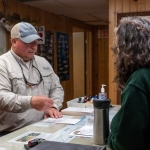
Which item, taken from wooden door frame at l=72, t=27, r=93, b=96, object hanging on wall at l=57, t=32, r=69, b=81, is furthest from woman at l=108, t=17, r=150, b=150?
wooden door frame at l=72, t=27, r=93, b=96

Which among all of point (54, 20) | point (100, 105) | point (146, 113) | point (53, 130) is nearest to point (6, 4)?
point (54, 20)

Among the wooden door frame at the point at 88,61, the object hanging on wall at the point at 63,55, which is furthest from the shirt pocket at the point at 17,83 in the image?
the wooden door frame at the point at 88,61

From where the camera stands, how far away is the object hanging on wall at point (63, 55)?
5297mm

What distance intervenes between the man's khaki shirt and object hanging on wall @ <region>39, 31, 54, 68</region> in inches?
93.8

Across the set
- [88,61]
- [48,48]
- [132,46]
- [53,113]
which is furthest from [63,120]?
[88,61]

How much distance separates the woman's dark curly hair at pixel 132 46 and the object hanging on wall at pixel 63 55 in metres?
4.22

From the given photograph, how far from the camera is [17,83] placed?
2.12 m

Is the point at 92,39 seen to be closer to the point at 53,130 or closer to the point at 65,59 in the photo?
the point at 65,59

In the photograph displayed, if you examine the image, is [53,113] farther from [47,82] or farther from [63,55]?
[63,55]

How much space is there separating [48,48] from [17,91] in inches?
113

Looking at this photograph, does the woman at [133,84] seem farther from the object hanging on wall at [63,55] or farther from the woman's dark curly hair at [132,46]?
the object hanging on wall at [63,55]

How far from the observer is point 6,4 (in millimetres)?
3842

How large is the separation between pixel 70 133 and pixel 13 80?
735 mm

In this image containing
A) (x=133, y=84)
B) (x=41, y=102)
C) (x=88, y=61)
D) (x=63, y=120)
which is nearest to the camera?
(x=133, y=84)
